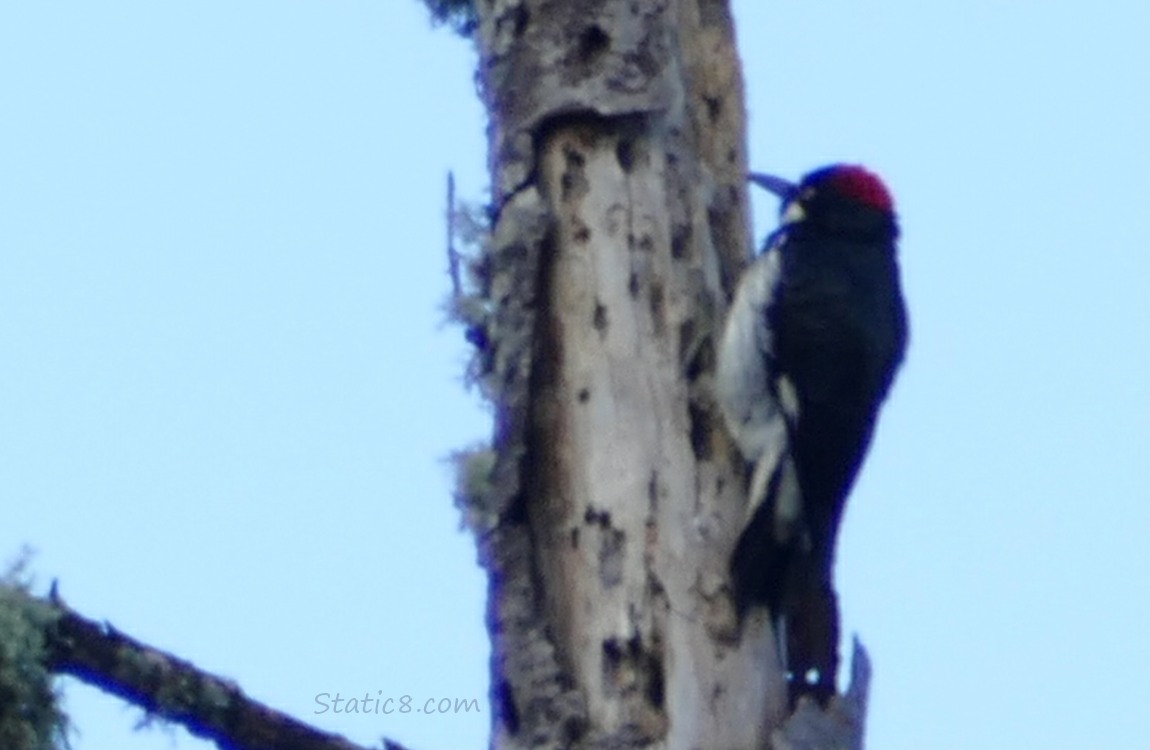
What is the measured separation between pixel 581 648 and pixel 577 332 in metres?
0.54

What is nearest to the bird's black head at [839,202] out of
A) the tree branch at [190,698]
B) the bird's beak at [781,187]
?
the bird's beak at [781,187]

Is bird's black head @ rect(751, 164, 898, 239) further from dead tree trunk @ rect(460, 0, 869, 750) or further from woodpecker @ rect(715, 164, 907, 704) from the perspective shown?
dead tree trunk @ rect(460, 0, 869, 750)

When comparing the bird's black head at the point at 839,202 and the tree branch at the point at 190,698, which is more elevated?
the bird's black head at the point at 839,202

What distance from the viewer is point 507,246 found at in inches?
151

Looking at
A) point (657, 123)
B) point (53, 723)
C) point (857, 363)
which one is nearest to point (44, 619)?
point (53, 723)

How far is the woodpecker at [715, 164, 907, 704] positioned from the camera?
376cm

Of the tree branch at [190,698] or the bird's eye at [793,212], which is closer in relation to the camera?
the tree branch at [190,698]

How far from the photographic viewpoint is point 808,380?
4.22 meters

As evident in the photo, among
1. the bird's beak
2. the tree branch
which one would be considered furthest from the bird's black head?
the tree branch

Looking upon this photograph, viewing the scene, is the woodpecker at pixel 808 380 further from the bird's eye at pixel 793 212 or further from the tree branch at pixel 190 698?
the tree branch at pixel 190 698

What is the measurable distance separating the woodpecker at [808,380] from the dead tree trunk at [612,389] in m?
0.05

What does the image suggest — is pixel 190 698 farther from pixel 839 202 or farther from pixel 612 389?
pixel 839 202

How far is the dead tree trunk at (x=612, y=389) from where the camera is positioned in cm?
354

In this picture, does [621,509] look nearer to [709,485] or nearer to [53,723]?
[709,485]
